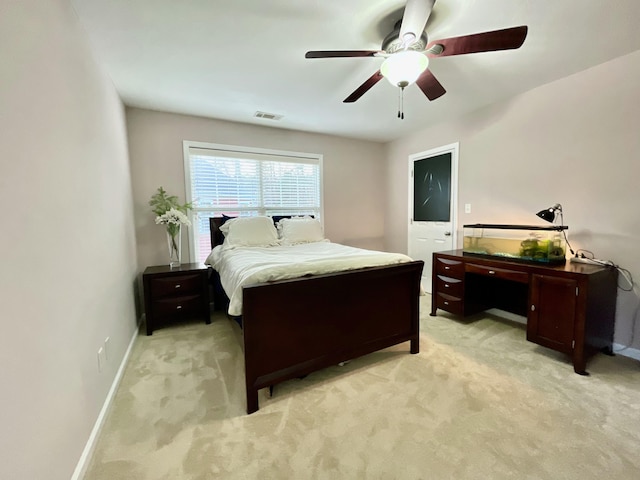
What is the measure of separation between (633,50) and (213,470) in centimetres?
388

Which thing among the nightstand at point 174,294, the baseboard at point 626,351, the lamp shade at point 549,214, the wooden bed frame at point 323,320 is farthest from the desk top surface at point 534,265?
the nightstand at point 174,294

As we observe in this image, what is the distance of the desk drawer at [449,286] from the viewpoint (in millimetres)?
2842

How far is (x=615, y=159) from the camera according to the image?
219cm

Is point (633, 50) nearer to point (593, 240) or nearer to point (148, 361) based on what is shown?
point (593, 240)

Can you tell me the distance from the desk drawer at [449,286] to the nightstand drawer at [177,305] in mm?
2660

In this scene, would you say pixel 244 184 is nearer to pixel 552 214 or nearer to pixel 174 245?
pixel 174 245

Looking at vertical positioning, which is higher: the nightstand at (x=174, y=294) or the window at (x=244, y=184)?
the window at (x=244, y=184)

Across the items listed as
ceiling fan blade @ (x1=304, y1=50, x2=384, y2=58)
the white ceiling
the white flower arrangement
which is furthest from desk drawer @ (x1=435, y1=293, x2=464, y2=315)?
the white flower arrangement

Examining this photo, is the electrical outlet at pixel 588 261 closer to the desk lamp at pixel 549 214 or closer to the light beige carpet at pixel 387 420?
the desk lamp at pixel 549 214

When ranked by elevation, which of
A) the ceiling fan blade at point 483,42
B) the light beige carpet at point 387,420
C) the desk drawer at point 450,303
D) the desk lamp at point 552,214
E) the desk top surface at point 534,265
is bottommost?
the light beige carpet at point 387,420

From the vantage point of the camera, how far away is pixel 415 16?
134 cm

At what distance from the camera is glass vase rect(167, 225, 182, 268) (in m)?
3.02

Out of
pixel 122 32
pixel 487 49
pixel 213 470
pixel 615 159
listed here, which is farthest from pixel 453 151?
pixel 213 470

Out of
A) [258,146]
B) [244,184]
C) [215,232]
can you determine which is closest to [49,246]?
[215,232]
